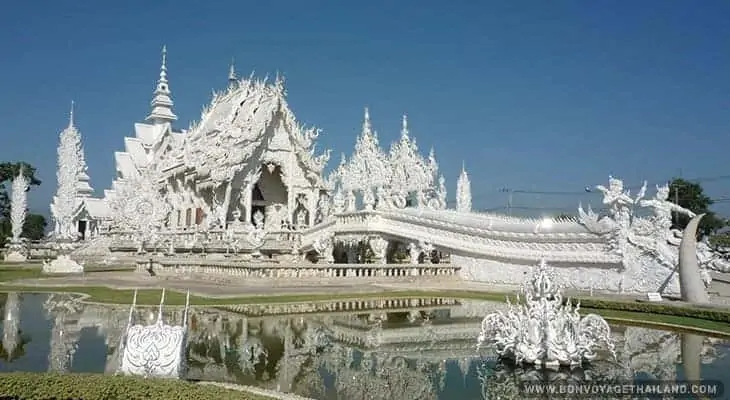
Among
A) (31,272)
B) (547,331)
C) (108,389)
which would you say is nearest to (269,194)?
(31,272)

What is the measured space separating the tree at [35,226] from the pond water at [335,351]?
67.8 meters

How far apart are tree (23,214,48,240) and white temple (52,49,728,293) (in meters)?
25.8

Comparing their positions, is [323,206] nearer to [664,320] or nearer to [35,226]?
[664,320]

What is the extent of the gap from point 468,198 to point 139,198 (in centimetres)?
2091

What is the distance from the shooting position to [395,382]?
7.95 metres

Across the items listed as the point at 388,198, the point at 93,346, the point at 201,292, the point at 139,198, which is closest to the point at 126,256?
the point at 139,198

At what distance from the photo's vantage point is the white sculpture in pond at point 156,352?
6.78 m

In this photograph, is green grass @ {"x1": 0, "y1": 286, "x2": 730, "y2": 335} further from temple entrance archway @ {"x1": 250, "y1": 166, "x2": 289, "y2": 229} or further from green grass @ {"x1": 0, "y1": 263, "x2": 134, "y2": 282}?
temple entrance archway @ {"x1": 250, "y1": 166, "x2": 289, "y2": 229}

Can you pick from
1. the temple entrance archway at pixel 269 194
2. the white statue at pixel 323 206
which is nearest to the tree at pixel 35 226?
the temple entrance archway at pixel 269 194

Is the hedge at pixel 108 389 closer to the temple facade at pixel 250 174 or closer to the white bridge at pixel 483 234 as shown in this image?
the white bridge at pixel 483 234

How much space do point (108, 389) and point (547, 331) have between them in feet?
18.5

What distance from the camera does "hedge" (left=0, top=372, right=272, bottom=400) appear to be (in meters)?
5.96

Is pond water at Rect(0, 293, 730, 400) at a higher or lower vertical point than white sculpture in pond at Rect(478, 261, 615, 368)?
lower

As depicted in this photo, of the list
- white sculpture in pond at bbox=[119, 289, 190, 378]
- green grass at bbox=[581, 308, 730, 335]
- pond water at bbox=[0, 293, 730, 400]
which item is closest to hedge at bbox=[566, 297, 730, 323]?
green grass at bbox=[581, 308, 730, 335]
